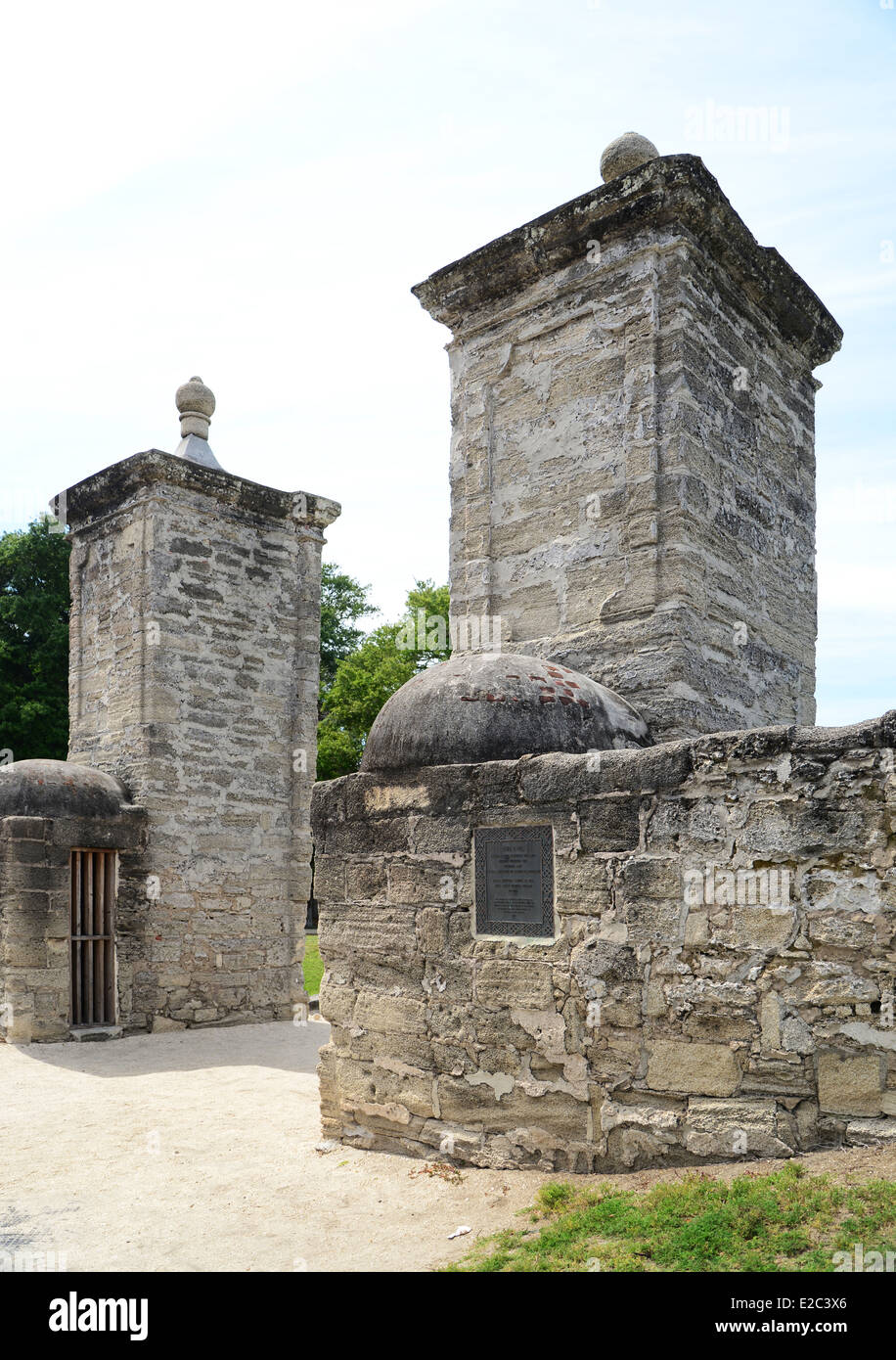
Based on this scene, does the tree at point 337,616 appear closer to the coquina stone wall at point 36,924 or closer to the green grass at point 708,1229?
the coquina stone wall at point 36,924

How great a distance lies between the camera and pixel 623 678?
Answer: 213 inches

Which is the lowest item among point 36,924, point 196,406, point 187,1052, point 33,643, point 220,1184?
point 187,1052

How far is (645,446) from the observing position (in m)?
5.55

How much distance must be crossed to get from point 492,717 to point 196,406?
730 centimetres

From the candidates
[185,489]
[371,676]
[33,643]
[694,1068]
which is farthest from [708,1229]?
[33,643]

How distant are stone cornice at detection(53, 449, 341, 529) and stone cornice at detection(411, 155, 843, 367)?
3.55 meters

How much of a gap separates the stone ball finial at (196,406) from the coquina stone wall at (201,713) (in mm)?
1070

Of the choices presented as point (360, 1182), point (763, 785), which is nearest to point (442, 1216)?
point (360, 1182)

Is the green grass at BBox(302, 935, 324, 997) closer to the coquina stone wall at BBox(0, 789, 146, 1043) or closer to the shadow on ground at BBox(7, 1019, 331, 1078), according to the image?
the shadow on ground at BBox(7, 1019, 331, 1078)

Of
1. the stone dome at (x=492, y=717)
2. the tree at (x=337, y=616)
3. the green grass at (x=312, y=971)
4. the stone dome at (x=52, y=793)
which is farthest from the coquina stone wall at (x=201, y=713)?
the tree at (x=337, y=616)

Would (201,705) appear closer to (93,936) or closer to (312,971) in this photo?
(93,936)

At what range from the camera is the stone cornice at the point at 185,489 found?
30.2 feet

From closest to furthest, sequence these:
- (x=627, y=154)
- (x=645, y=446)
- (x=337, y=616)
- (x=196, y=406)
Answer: (x=645, y=446) → (x=627, y=154) → (x=196, y=406) → (x=337, y=616)

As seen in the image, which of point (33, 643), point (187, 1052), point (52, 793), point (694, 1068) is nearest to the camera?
point (694, 1068)
